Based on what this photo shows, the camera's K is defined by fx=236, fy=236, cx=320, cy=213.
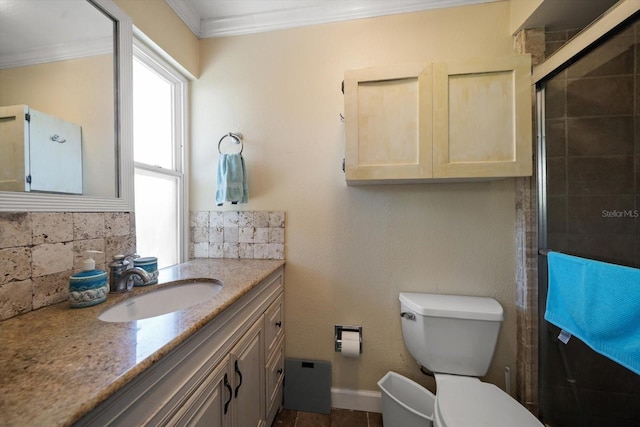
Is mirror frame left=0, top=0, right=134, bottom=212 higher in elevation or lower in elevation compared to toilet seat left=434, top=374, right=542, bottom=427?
higher

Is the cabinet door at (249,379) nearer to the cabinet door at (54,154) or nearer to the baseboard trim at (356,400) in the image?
the baseboard trim at (356,400)

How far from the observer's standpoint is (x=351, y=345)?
1.40 metres

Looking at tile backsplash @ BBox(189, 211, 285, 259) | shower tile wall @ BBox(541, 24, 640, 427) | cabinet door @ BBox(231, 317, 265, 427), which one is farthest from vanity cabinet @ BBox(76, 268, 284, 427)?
shower tile wall @ BBox(541, 24, 640, 427)

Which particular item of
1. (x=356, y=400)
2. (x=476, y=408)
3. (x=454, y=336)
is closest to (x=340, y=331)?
(x=356, y=400)

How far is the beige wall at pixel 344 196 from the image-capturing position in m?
1.38

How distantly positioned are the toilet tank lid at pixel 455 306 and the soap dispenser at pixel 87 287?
138cm

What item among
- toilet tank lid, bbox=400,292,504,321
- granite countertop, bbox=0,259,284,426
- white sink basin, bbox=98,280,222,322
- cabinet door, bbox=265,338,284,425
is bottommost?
cabinet door, bbox=265,338,284,425

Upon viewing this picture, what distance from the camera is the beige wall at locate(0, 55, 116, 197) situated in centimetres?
77

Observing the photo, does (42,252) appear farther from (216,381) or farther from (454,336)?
(454,336)

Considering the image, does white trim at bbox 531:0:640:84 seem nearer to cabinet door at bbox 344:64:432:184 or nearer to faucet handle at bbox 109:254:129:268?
cabinet door at bbox 344:64:432:184

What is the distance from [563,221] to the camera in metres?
1.20

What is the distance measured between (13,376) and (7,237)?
515 mm

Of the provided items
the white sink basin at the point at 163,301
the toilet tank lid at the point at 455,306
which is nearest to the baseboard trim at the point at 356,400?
the toilet tank lid at the point at 455,306

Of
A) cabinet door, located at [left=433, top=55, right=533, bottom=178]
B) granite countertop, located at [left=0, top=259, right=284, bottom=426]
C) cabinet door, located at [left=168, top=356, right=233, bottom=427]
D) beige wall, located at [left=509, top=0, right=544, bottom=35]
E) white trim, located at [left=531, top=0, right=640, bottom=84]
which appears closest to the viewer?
granite countertop, located at [left=0, top=259, right=284, bottom=426]
